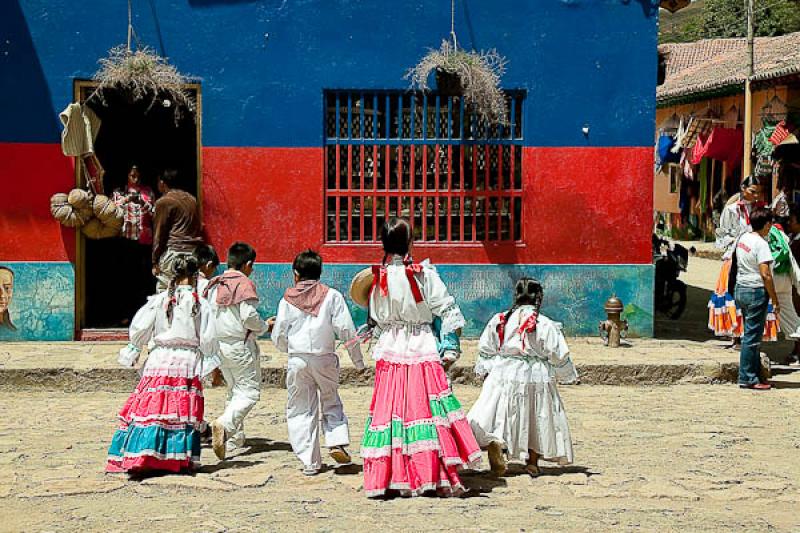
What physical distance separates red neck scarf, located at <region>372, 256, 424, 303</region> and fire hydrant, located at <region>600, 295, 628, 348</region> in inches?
227

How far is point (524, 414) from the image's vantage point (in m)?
7.88

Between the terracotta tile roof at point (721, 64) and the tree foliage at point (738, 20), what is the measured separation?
5.28 meters

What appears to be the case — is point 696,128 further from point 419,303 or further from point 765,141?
point 419,303

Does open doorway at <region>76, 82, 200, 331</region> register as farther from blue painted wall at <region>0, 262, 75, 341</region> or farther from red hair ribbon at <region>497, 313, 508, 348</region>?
red hair ribbon at <region>497, 313, 508, 348</region>

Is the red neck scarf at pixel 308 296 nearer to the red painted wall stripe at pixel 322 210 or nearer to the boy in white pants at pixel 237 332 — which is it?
the boy in white pants at pixel 237 332

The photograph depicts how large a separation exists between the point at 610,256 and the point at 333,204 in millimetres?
3004

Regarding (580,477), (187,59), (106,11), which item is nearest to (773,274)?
(580,477)

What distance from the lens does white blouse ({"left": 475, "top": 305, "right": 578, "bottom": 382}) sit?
7.91 m

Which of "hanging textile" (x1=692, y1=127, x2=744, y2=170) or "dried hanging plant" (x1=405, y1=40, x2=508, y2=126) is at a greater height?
"hanging textile" (x1=692, y1=127, x2=744, y2=170)

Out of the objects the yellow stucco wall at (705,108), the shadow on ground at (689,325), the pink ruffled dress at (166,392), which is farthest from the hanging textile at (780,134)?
the pink ruffled dress at (166,392)

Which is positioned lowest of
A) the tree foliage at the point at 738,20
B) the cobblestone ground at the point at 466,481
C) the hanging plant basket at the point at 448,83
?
the cobblestone ground at the point at 466,481

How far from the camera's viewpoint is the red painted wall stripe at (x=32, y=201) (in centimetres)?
1317

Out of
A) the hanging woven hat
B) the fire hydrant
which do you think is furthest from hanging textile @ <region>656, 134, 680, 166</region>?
the hanging woven hat

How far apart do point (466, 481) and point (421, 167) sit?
620cm
